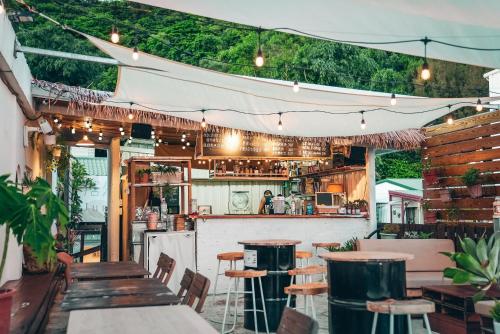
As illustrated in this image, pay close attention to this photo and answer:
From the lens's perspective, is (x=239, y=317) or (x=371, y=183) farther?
(x=371, y=183)

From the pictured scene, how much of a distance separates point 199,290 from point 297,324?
1328 millimetres

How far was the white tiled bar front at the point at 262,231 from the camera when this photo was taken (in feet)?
29.2

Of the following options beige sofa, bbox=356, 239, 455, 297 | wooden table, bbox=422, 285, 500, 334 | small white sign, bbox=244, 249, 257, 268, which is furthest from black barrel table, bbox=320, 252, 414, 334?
beige sofa, bbox=356, 239, 455, 297

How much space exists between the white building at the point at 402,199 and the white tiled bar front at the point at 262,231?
26.9 feet

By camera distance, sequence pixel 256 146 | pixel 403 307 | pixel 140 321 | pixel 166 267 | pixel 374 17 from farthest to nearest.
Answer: pixel 256 146, pixel 166 267, pixel 374 17, pixel 403 307, pixel 140 321

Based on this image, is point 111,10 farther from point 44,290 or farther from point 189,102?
point 44,290

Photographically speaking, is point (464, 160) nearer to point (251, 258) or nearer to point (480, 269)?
point (251, 258)

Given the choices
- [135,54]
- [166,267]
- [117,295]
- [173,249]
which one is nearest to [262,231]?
[173,249]

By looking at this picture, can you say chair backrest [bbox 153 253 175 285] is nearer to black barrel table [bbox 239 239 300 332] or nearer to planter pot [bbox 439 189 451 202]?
black barrel table [bbox 239 239 300 332]

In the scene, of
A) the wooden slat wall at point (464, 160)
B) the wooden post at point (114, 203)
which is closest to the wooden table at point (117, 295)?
the wooden post at point (114, 203)

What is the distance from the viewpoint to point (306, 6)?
428 cm

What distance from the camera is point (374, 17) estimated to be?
4.45m

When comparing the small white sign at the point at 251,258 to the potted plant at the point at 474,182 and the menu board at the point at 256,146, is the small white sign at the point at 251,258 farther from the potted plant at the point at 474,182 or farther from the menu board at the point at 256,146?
the potted plant at the point at 474,182

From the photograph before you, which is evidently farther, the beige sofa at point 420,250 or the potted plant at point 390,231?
the potted plant at point 390,231
